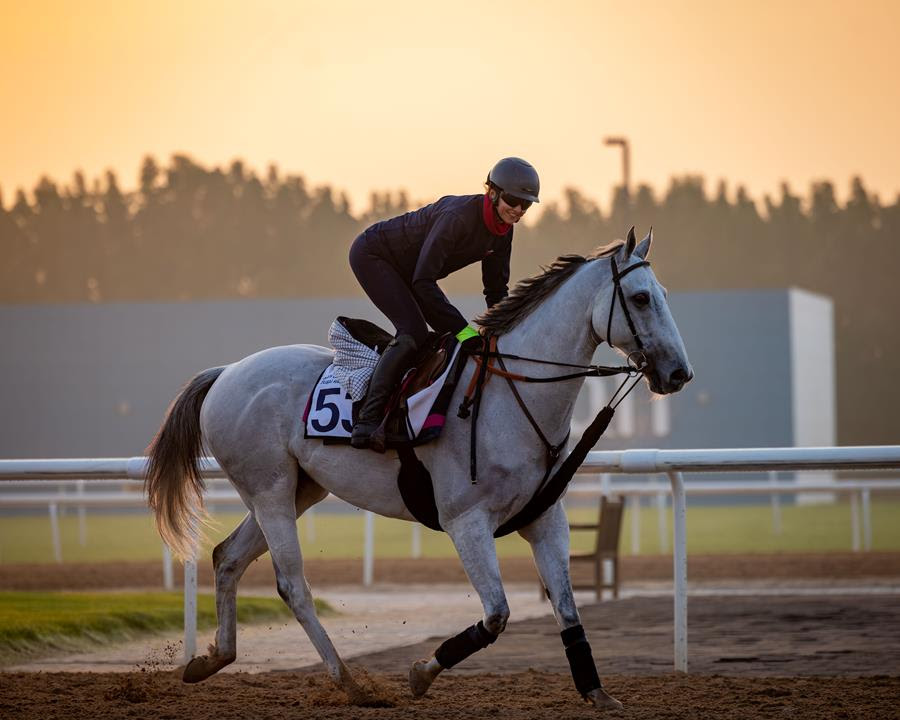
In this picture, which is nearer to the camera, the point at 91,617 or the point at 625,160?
the point at 91,617

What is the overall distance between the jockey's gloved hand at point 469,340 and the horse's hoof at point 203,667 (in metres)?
1.76

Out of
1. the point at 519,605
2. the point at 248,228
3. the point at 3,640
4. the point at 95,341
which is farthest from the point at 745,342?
the point at 248,228

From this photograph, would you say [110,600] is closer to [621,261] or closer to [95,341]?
[621,261]

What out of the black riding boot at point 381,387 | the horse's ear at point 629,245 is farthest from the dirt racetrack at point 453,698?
the horse's ear at point 629,245

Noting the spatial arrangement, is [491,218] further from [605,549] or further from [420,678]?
[605,549]

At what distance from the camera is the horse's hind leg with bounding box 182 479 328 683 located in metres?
6.47

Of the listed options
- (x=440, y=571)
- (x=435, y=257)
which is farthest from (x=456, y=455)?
(x=440, y=571)

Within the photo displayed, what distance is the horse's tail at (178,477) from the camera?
6883mm

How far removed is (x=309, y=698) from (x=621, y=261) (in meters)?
2.22

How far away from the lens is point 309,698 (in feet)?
20.1

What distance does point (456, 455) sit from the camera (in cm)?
595

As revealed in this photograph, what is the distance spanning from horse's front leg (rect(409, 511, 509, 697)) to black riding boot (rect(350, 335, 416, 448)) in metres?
0.55

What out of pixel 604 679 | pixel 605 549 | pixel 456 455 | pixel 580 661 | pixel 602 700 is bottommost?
pixel 605 549

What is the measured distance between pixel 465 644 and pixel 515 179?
1.89 metres
